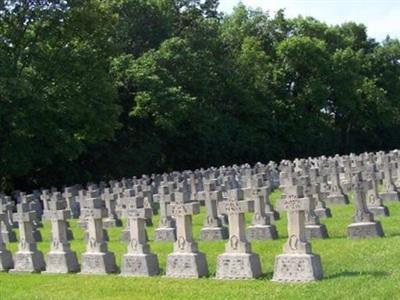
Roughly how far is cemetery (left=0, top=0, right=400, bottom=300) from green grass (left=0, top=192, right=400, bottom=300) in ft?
0.18

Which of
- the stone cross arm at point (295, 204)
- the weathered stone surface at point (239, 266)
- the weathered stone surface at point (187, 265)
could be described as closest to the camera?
the stone cross arm at point (295, 204)

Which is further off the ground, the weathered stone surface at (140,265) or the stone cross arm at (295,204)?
the stone cross arm at (295,204)

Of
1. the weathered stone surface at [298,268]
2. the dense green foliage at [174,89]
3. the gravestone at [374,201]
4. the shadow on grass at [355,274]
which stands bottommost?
the shadow on grass at [355,274]

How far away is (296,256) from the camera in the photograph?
1126 cm

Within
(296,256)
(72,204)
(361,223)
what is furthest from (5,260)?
(72,204)

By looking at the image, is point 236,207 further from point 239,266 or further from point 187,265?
point 187,265

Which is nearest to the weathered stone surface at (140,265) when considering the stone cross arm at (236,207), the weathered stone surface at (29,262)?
the stone cross arm at (236,207)

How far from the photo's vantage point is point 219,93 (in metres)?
49.8

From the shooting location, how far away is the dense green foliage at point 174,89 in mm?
32344

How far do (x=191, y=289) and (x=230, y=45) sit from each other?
156 ft

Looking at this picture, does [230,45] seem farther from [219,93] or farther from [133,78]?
[133,78]

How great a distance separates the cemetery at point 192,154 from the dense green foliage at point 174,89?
97 millimetres

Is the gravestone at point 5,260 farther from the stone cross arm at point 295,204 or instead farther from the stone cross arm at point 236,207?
the stone cross arm at point 295,204

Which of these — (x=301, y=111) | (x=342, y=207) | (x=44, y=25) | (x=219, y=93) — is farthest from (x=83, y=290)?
(x=301, y=111)
